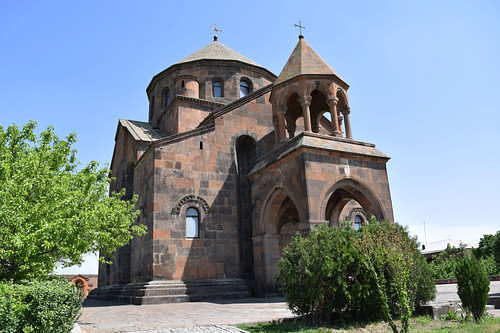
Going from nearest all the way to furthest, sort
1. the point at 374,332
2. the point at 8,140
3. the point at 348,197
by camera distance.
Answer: the point at 374,332 < the point at 8,140 < the point at 348,197

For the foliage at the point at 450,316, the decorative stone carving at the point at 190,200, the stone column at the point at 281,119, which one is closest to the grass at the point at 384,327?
the foliage at the point at 450,316

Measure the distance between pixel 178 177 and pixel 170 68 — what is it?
29.1 feet

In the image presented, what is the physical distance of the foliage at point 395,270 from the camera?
5.29 m

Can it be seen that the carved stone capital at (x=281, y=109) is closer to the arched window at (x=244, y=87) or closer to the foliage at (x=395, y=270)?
the arched window at (x=244, y=87)

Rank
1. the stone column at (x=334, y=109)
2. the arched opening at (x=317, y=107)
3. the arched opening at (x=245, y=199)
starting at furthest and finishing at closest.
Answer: the arched opening at (x=317, y=107) < the arched opening at (x=245, y=199) < the stone column at (x=334, y=109)

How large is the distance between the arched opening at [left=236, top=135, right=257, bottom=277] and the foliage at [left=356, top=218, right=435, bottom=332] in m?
7.45

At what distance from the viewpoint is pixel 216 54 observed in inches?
800

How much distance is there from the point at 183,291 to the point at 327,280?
688 cm

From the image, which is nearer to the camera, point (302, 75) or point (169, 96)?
point (302, 75)

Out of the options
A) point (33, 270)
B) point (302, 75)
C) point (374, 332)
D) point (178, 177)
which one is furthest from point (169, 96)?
point (374, 332)

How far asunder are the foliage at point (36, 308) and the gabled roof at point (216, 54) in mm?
16158

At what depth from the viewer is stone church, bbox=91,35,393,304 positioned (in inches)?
453

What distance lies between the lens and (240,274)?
13367 millimetres

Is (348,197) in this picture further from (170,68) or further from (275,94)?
(170,68)
